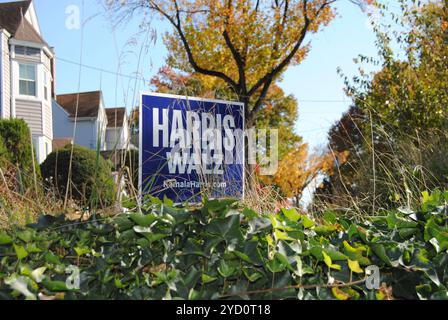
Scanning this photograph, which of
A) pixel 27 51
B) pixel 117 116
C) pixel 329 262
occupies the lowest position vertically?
pixel 329 262

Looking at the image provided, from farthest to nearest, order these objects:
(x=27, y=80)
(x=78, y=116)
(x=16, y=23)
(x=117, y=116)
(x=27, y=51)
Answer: (x=78, y=116)
(x=16, y=23)
(x=27, y=51)
(x=27, y=80)
(x=117, y=116)

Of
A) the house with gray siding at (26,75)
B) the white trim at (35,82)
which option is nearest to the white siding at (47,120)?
the house with gray siding at (26,75)

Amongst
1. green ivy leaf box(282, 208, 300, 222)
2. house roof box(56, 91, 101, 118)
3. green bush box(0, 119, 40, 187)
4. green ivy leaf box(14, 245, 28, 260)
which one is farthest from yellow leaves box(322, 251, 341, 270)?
house roof box(56, 91, 101, 118)

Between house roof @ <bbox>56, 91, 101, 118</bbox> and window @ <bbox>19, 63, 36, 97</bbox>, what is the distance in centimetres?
1099

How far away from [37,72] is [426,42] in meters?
16.4

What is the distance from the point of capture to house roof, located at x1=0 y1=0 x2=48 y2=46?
74.2 feet

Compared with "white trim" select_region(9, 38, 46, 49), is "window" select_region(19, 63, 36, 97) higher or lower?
lower

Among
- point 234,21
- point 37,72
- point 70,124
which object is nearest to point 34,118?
point 37,72

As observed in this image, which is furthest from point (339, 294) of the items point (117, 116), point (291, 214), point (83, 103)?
point (83, 103)

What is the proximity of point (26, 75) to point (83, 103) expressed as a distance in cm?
1401

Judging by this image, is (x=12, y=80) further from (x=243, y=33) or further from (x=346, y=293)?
(x=346, y=293)

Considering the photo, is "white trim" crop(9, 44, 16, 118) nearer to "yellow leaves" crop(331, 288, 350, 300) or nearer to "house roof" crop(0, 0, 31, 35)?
"house roof" crop(0, 0, 31, 35)

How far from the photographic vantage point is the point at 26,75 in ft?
74.0

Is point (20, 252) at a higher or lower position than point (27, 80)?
lower
